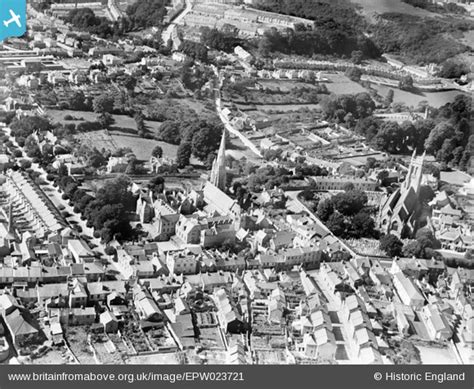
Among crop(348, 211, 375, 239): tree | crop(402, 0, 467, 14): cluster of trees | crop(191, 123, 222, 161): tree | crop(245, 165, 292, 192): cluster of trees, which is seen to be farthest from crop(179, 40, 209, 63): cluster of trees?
crop(348, 211, 375, 239): tree

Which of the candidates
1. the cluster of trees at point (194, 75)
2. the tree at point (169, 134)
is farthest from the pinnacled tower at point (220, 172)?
the cluster of trees at point (194, 75)

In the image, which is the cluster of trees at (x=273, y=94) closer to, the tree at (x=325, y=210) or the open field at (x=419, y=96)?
the open field at (x=419, y=96)

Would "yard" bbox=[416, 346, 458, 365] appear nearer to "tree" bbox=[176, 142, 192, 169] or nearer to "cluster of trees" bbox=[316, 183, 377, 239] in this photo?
"cluster of trees" bbox=[316, 183, 377, 239]

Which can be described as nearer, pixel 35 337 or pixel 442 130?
pixel 35 337

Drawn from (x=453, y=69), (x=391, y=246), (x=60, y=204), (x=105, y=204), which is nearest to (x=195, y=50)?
(x=453, y=69)
